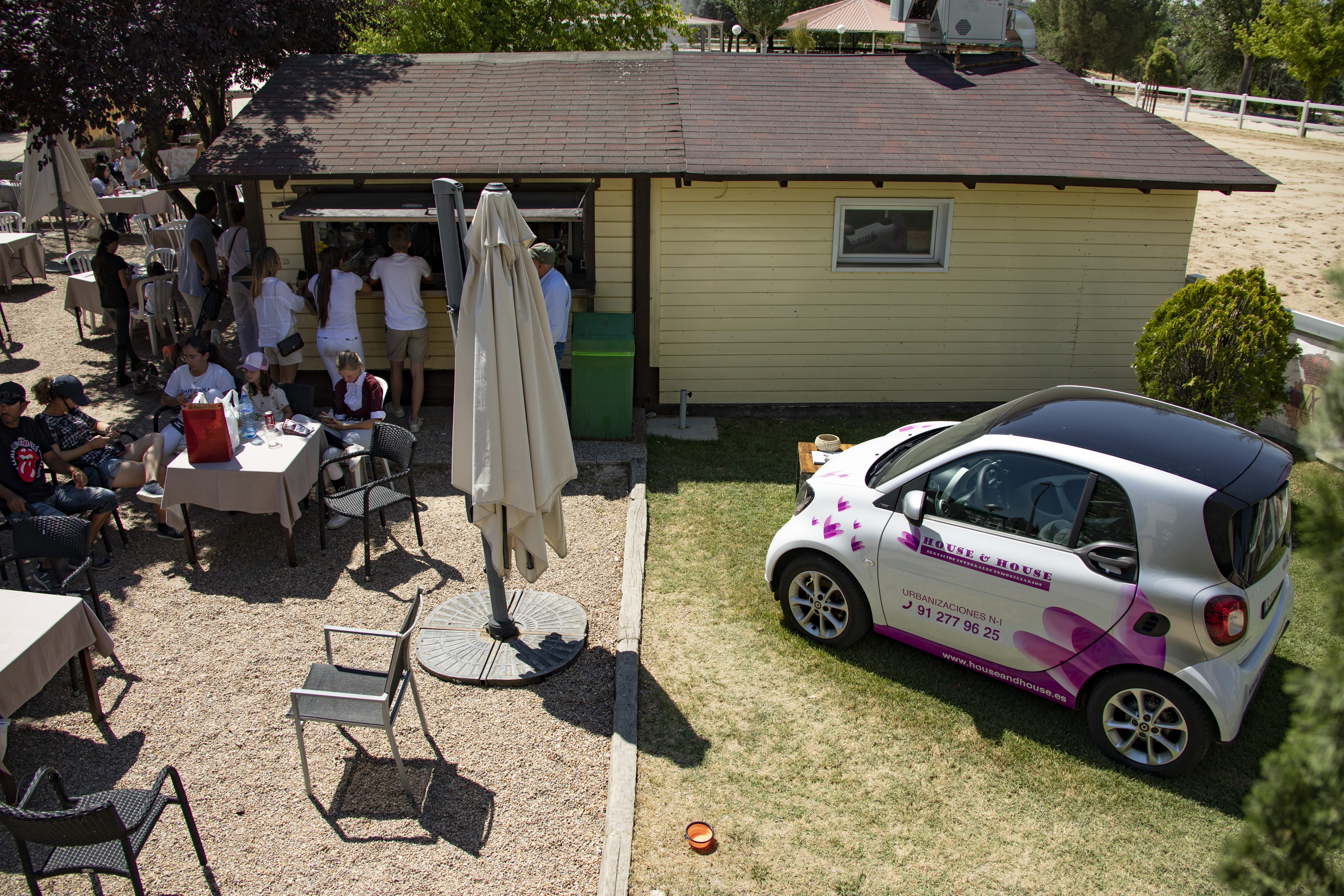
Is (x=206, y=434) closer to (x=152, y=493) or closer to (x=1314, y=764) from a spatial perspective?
(x=152, y=493)

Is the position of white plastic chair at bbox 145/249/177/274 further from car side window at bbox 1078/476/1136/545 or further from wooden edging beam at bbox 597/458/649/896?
car side window at bbox 1078/476/1136/545

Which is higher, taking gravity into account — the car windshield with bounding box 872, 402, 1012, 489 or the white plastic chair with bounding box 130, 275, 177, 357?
the car windshield with bounding box 872, 402, 1012, 489

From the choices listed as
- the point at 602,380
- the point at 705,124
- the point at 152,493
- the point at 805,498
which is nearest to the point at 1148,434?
the point at 805,498

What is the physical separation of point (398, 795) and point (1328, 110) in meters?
32.0

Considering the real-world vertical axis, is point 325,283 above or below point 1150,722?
above

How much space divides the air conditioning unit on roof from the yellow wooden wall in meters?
2.80

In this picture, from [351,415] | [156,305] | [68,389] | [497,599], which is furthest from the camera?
[156,305]

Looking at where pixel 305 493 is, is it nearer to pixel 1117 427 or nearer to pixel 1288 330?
pixel 1117 427

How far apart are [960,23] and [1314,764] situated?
38.7 feet

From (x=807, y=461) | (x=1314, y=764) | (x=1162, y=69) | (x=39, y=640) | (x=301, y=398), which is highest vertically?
(x=1162, y=69)

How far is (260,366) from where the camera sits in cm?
821

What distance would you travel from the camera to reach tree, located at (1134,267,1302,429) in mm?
8133

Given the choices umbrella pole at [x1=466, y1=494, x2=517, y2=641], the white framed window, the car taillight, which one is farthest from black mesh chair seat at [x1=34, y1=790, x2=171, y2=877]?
the white framed window

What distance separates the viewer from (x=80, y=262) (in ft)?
46.8
